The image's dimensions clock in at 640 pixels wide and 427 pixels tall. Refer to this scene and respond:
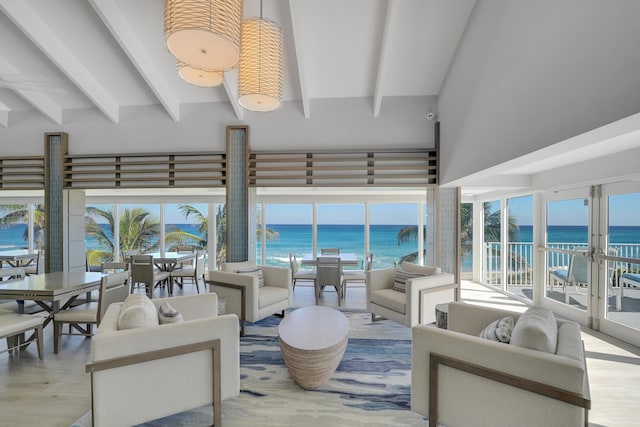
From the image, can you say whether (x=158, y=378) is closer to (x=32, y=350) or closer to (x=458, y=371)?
(x=458, y=371)

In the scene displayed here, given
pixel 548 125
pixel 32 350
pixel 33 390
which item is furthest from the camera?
pixel 32 350

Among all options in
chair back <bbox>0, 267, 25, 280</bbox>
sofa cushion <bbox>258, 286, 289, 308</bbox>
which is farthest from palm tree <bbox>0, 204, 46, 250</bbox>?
sofa cushion <bbox>258, 286, 289, 308</bbox>

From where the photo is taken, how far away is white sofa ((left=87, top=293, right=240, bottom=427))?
179 centimetres

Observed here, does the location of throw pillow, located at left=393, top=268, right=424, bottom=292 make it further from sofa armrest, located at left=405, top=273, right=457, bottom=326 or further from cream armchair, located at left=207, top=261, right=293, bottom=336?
cream armchair, located at left=207, top=261, right=293, bottom=336

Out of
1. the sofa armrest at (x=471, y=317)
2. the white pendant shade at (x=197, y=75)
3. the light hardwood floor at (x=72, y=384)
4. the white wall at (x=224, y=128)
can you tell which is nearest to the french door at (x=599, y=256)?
the light hardwood floor at (x=72, y=384)

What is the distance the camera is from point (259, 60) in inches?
101

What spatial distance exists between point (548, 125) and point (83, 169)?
6473 mm

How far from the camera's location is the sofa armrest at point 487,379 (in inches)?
59.2

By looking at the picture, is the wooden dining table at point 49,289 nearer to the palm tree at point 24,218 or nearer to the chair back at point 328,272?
the chair back at point 328,272

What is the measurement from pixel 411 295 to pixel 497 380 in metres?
1.93

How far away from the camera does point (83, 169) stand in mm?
5191

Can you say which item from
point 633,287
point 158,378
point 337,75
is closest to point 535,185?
point 633,287

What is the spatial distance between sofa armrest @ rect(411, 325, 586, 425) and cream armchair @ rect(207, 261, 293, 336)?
89.9 inches

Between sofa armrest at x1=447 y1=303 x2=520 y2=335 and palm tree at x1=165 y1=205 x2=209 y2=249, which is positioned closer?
sofa armrest at x1=447 y1=303 x2=520 y2=335
